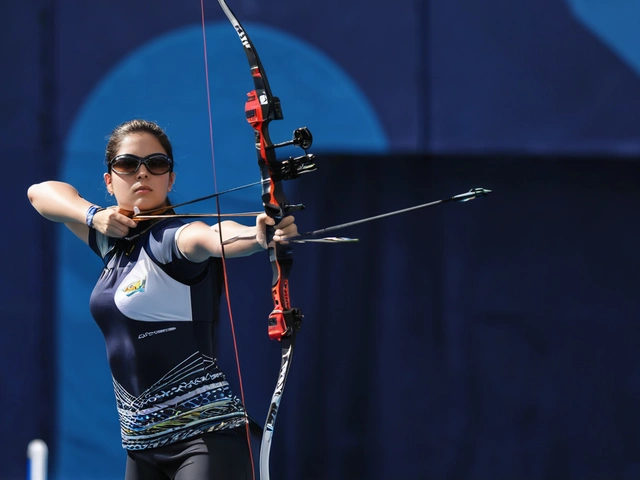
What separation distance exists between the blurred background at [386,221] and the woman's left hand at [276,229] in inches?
67.1

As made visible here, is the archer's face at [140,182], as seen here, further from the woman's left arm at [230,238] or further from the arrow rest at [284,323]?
the arrow rest at [284,323]

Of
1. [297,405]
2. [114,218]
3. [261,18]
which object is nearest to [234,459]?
[114,218]

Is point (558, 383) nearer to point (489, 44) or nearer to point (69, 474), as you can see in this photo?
point (489, 44)

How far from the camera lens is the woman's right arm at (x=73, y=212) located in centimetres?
229

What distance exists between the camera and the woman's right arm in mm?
2291

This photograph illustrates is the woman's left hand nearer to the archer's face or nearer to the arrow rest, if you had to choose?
the arrow rest

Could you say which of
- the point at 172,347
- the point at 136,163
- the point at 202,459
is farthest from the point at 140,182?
the point at 202,459

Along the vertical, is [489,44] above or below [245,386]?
above

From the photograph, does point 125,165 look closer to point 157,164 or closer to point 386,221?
point 157,164

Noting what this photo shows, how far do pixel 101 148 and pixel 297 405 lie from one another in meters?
1.36

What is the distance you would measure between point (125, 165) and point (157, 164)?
82mm

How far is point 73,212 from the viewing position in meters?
2.50

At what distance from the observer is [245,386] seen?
3.88 metres

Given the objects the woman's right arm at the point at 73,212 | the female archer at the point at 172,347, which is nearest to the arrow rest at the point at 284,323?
the female archer at the point at 172,347
